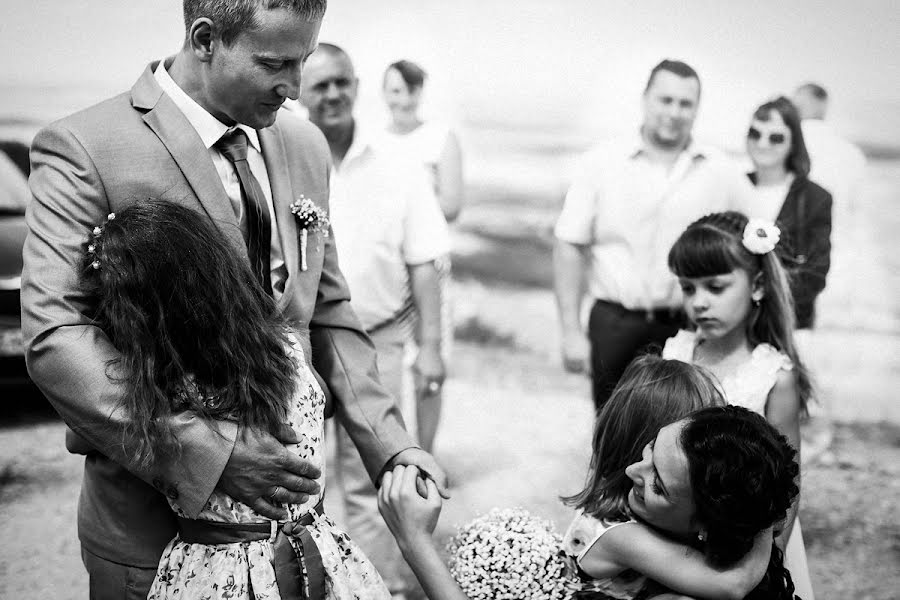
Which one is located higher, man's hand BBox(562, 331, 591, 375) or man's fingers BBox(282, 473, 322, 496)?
man's fingers BBox(282, 473, 322, 496)

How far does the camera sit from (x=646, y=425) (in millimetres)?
2258

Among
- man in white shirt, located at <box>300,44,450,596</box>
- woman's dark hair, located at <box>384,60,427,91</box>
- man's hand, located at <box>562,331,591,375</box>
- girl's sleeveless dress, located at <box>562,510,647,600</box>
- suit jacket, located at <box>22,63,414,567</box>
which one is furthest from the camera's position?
man's hand, located at <box>562,331,591,375</box>

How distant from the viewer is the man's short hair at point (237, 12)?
175cm

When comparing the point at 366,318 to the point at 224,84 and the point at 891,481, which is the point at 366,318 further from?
the point at 891,481

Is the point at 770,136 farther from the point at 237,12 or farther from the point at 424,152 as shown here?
the point at 237,12

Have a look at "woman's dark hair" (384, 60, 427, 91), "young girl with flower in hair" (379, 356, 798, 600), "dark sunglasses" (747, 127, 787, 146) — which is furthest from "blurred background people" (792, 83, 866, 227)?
"young girl with flower in hair" (379, 356, 798, 600)

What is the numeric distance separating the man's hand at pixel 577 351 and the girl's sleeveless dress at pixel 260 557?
232 centimetres

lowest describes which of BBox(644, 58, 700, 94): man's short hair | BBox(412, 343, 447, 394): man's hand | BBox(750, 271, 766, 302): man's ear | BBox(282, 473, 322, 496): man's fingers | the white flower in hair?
BBox(412, 343, 447, 394): man's hand

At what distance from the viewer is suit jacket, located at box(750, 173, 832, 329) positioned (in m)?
3.98

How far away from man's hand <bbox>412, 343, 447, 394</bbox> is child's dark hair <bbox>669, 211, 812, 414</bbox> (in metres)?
1.20

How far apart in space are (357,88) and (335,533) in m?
2.42

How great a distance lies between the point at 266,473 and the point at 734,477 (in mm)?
883

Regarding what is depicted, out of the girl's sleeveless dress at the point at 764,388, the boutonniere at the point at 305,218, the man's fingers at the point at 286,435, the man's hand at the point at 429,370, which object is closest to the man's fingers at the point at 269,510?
the man's fingers at the point at 286,435

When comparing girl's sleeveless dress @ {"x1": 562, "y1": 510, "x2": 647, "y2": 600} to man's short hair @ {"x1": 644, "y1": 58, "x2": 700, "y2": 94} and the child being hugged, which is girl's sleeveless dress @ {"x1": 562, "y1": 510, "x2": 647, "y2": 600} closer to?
the child being hugged
